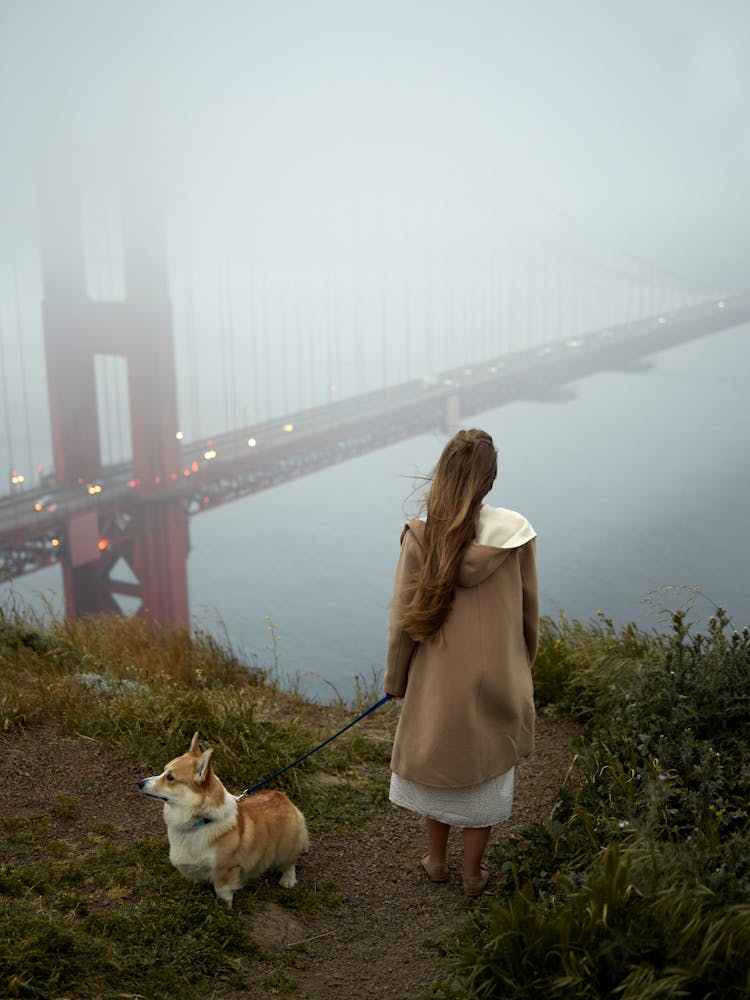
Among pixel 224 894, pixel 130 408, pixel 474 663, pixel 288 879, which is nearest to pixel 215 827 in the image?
pixel 224 894

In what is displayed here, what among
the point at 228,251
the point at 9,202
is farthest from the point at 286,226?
the point at 9,202

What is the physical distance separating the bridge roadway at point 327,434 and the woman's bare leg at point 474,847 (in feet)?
59.8

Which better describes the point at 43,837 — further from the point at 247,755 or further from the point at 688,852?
the point at 688,852

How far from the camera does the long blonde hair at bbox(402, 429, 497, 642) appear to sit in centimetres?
266

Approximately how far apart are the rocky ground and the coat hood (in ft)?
3.41

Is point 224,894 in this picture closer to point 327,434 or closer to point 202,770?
point 202,770

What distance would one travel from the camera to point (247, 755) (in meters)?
3.69

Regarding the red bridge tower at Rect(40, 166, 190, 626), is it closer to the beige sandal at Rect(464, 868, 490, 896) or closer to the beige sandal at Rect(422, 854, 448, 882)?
the beige sandal at Rect(422, 854, 448, 882)

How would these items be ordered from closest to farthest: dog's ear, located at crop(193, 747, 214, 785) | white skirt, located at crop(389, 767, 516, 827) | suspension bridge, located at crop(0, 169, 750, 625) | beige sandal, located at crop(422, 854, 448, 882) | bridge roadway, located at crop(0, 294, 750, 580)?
dog's ear, located at crop(193, 747, 214, 785) < white skirt, located at crop(389, 767, 516, 827) < beige sandal, located at crop(422, 854, 448, 882) < bridge roadway, located at crop(0, 294, 750, 580) < suspension bridge, located at crop(0, 169, 750, 625)

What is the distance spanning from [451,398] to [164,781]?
66.2 feet

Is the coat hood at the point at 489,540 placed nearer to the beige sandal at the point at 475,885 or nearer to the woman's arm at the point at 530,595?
the woman's arm at the point at 530,595

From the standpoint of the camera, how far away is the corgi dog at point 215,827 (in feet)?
8.56

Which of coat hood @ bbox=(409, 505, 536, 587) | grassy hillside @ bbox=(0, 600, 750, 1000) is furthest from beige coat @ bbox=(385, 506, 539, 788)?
grassy hillside @ bbox=(0, 600, 750, 1000)

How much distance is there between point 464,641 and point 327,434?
71.6 feet
